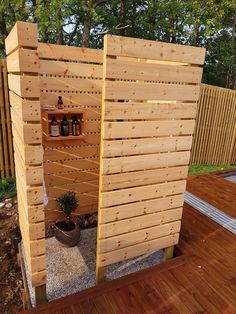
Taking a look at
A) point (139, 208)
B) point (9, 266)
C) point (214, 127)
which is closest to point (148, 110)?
point (139, 208)

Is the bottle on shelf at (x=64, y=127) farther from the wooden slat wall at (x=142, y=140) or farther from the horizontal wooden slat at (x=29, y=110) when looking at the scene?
the horizontal wooden slat at (x=29, y=110)

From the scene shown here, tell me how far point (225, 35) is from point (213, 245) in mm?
14518

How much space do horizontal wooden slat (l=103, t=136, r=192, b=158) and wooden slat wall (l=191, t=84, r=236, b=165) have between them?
15.9 feet

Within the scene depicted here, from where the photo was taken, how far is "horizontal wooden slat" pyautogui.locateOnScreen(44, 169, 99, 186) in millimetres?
3710

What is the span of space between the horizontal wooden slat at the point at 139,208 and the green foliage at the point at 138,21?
6056 millimetres

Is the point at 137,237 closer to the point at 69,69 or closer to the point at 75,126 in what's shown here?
the point at 75,126

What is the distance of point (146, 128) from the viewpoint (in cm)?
246

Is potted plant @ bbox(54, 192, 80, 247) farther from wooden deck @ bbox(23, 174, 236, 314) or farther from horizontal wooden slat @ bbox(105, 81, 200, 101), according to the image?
horizontal wooden slat @ bbox(105, 81, 200, 101)

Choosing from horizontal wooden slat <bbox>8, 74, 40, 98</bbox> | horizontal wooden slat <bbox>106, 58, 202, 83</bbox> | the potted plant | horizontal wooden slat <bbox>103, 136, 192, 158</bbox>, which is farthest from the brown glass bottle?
horizontal wooden slat <bbox>8, 74, 40, 98</bbox>

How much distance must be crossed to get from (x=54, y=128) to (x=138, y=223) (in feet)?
5.54

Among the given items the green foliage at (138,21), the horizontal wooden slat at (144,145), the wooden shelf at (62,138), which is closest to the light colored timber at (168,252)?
the horizontal wooden slat at (144,145)

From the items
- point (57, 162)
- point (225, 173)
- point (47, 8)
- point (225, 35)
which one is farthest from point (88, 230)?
point (225, 35)

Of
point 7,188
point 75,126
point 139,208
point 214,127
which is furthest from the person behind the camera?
point 214,127

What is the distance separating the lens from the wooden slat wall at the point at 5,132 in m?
4.94
